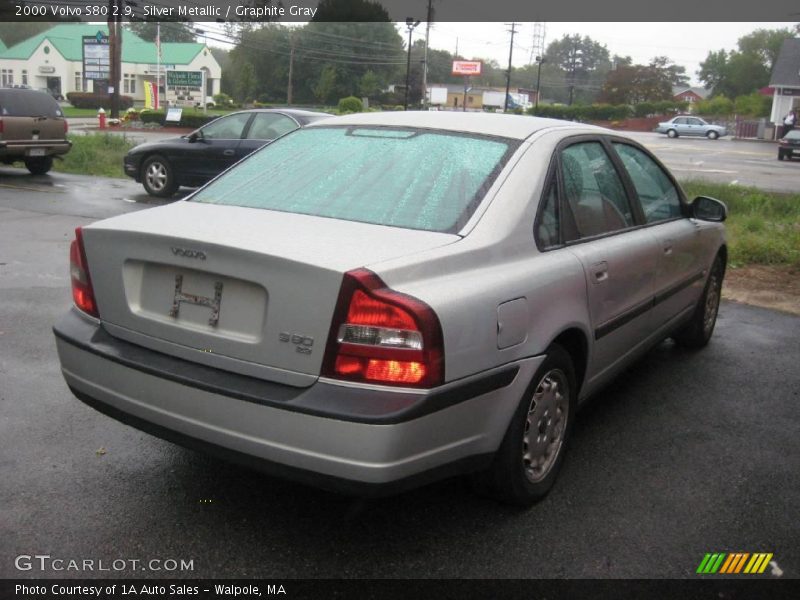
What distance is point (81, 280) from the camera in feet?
11.2

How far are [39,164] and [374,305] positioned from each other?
16.7 metres

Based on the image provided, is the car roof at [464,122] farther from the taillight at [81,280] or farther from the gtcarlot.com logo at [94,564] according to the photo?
the gtcarlot.com logo at [94,564]

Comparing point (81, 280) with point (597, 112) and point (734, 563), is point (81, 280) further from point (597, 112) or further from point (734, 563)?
point (597, 112)

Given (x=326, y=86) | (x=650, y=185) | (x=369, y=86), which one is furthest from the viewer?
(x=326, y=86)

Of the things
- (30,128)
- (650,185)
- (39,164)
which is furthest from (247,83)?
(650,185)

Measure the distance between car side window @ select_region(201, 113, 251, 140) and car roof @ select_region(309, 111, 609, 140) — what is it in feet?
30.5

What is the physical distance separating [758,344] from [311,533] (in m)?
4.42

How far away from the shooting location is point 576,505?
3533 mm

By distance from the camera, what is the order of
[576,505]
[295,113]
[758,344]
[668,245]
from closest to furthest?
1. [576,505]
2. [668,245]
3. [758,344]
4. [295,113]

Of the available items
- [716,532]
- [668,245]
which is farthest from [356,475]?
[668,245]

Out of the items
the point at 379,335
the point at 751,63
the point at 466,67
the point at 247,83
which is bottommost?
the point at 379,335

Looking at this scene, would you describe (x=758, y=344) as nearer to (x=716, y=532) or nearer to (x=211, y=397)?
(x=716, y=532)

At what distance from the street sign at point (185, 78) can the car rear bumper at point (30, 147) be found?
37.7 m

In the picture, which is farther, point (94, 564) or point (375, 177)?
point (375, 177)
